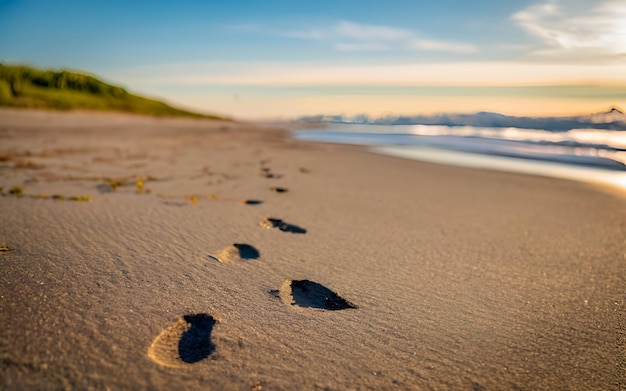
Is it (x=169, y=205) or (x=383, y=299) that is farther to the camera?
(x=169, y=205)

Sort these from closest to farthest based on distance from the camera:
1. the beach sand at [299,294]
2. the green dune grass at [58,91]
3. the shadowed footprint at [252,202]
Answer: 1. the beach sand at [299,294]
2. the shadowed footprint at [252,202]
3. the green dune grass at [58,91]

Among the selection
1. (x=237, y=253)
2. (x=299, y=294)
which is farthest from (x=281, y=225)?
(x=299, y=294)

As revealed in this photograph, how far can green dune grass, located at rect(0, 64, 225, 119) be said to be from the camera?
2748cm

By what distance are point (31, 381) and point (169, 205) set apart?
105 inches

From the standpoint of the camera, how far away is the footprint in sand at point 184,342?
148cm

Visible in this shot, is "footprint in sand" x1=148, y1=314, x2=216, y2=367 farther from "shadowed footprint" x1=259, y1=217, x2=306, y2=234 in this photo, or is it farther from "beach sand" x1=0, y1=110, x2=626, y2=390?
"shadowed footprint" x1=259, y1=217, x2=306, y2=234

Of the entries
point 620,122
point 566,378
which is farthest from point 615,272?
point 620,122

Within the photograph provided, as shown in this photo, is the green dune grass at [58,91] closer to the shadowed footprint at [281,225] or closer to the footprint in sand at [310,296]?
the shadowed footprint at [281,225]

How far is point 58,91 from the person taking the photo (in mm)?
37875

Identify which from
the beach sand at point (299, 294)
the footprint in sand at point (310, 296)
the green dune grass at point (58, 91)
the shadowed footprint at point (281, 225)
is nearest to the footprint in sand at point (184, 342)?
the beach sand at point (299, 294)

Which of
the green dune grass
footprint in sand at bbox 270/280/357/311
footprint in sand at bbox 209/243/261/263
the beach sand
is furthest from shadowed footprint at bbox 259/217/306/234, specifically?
the green dune grass

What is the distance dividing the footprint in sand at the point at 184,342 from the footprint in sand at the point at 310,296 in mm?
474

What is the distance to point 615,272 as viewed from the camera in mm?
2736

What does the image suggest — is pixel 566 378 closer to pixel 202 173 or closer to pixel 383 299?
pixel 383 299
